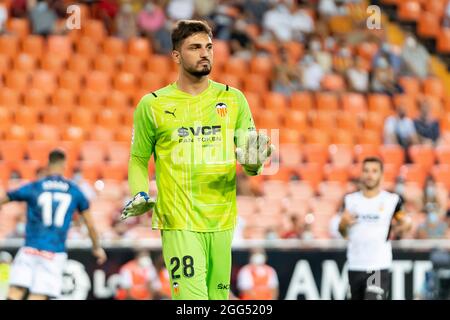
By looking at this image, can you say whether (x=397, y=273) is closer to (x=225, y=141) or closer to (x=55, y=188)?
(x=55, y=188)

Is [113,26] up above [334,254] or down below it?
above

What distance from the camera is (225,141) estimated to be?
7.24m

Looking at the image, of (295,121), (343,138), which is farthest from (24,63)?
(343,138)

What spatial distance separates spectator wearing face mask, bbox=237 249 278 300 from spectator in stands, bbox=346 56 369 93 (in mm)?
8004

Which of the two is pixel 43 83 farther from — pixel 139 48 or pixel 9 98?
pixel 139 48

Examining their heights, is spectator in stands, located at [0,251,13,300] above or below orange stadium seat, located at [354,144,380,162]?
below

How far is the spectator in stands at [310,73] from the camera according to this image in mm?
21000

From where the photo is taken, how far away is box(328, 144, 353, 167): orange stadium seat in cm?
1912

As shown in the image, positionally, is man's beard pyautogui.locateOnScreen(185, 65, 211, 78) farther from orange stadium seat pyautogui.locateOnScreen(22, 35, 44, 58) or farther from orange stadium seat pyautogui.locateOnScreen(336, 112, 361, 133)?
orange stadium seat pyautogui.locateOnScreen(22, 35, 44, 58)

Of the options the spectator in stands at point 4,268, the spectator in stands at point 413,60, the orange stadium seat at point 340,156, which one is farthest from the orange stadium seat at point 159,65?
the spectator in stands at point 4,268

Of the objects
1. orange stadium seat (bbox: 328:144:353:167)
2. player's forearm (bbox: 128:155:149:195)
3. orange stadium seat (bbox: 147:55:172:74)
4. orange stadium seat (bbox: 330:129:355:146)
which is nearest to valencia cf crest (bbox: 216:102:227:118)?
player's forearm (bbox: 128:155:149:195)

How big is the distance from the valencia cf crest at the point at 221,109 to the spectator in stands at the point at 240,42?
1396cm

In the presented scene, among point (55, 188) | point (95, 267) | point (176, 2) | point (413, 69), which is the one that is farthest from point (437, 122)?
point (55, 188)
